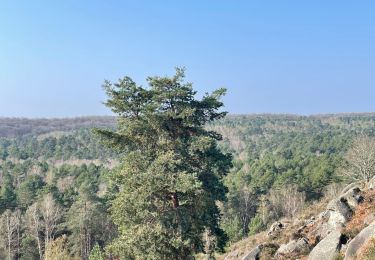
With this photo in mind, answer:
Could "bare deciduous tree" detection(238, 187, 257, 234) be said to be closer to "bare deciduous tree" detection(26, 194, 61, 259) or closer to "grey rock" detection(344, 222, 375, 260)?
"bare deciduous tree" detection(26, 194, 61, 259)

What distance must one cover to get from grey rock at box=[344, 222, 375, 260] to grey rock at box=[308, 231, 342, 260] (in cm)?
117

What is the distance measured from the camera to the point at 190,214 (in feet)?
85.9

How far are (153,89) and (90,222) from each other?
39.5 metres

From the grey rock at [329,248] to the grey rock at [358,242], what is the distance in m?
1.17

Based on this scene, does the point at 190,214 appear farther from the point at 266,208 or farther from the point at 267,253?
the point at 266,208

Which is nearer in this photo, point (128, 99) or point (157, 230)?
point (157, 230)

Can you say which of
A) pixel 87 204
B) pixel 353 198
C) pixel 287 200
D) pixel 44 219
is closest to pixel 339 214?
pixel 353 198

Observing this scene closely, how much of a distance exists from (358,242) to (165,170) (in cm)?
1181

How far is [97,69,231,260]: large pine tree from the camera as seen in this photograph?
25.3 metres

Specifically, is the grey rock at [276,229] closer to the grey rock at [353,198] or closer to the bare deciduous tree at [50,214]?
the grey rock at [353,198]

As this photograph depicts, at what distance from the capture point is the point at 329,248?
58.9ft

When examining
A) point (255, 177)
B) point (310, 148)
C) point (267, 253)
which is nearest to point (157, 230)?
point (267, 253)

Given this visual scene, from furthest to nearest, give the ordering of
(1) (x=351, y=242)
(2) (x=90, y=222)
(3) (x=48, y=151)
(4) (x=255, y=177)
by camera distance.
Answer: (3) (x=48, y=151)
(4) (x=255, y=177)
(2) (x=90, y=222)
(1) (x=351, y=242)

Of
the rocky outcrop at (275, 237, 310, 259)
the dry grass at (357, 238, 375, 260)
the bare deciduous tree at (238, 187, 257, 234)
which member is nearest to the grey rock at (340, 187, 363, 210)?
the rocky outcrop at (275, 237, 310, 259)
